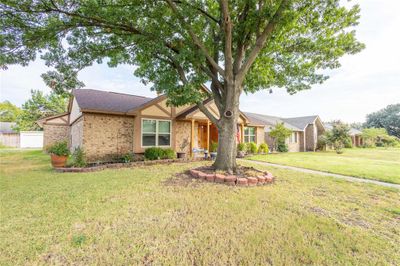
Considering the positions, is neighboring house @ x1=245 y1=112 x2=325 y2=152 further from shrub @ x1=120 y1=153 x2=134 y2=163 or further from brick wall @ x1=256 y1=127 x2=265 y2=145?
shrub @ x1=120 y1=153 x2=134 y2=163

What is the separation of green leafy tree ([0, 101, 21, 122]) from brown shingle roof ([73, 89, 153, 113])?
42.1 meters

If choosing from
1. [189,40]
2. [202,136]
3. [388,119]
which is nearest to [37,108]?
[202,136]

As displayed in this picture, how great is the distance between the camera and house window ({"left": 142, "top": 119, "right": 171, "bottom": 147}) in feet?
39.3

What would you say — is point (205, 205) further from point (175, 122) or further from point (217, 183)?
point (175, 122)

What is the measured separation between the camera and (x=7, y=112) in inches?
1604

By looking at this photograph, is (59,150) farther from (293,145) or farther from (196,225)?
(293,145)

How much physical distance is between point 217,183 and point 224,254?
3762 millimetres

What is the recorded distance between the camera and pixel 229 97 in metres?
7.37

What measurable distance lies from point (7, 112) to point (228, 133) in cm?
5596

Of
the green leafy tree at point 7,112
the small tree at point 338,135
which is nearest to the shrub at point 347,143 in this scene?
the small tree at point 338,135

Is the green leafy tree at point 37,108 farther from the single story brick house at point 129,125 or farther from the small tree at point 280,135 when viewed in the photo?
the small tree at point 280,135

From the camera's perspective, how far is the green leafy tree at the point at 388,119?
144 ft

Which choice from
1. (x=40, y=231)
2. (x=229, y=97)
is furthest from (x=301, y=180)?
(x=40, y=231)

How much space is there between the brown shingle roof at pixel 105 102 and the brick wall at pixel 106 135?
1.50 feet
